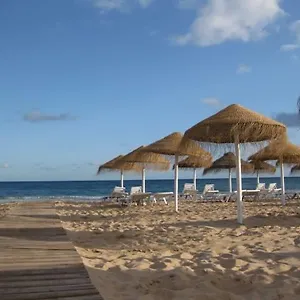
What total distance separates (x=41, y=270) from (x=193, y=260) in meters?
1.76

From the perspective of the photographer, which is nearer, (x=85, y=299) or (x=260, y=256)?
(x=85, y=299)

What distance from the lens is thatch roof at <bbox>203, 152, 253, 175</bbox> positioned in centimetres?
1912

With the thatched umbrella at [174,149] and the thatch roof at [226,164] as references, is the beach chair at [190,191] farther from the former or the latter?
the thatched umbrella at [174,149]

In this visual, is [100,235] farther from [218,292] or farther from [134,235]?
[218,292]

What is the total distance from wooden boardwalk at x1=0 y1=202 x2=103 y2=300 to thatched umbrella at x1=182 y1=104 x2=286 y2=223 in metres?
3.56

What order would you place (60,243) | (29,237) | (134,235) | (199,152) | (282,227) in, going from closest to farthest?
(60,243)
(29,237)
(134,235)
(282,227)
(199,152)

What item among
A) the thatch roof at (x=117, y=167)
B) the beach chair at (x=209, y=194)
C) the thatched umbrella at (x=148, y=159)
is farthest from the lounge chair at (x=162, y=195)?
the beach chair at (x=209, y=194)

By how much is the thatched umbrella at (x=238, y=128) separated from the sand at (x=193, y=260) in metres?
1.69

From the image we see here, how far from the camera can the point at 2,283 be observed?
3.45m

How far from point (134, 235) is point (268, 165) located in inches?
614

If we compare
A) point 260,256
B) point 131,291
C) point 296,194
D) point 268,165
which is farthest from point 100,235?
point 268,165

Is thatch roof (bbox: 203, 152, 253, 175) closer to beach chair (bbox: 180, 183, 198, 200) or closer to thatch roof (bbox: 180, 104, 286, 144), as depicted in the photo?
beach chair (bbox: 180, 183, 198, 200)

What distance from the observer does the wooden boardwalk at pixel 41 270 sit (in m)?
3.20

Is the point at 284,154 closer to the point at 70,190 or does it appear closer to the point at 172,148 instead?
the point at 172,148
